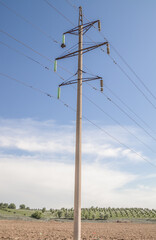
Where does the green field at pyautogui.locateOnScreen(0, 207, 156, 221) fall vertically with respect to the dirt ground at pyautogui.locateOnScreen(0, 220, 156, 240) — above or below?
below

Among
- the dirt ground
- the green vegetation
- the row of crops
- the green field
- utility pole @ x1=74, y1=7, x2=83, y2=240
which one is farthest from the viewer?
the row of crops

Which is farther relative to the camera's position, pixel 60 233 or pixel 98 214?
pixel 98 214

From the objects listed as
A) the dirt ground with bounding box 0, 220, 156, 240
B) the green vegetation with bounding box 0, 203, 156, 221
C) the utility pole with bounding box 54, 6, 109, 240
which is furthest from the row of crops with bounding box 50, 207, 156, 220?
the utility pole with bounding box 54, 6, 109, 240

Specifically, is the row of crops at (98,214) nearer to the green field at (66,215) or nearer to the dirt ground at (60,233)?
the green field at (66,215)

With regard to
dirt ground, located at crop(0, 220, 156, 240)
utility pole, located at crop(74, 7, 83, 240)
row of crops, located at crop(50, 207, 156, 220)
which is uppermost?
utility pole, located at crop(74, 7, 83, 240)

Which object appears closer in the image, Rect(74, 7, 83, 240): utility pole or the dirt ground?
Rect(74, 7, 83, 240): utility pole

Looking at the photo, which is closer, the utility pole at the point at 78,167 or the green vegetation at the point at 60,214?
the utility pole at the point at 78,167

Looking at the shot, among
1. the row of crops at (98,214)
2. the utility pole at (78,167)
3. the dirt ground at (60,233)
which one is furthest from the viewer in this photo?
the row of crops at (98,214)

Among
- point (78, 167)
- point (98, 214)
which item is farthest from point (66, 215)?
point (78, 167)

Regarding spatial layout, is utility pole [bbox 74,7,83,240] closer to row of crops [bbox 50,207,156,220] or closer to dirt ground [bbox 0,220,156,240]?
dirt ground [bbox 0,220,156,240]

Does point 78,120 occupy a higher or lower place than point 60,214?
higher

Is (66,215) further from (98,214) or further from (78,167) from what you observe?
(78,167)

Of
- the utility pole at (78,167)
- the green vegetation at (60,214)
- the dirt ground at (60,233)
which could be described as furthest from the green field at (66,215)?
the utility pole at (78,167)

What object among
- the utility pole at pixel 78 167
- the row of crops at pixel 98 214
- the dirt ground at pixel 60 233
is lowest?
the row of crops at pixel 98 214
